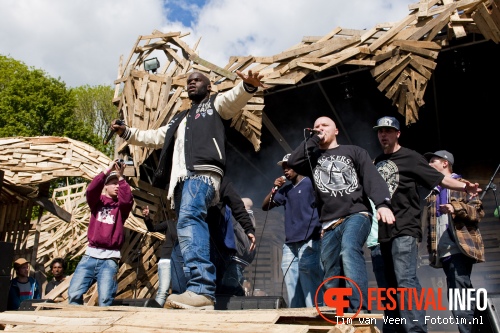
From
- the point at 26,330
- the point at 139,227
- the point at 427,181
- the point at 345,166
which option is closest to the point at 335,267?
the point at 345,166

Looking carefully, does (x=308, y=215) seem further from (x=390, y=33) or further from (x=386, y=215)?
(x=390, y=33)

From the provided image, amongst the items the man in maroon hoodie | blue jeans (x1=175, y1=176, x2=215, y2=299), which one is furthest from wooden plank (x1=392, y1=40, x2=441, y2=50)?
blue jeans (x1=175, y1=176, x2=215, y2=299)

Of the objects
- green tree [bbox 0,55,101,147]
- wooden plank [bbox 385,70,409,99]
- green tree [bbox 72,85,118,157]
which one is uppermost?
green tree [bbox 72,85,118,157]

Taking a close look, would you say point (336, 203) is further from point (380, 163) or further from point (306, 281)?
point (306, 281)

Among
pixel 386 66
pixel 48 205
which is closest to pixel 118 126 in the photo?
pixel 386 66

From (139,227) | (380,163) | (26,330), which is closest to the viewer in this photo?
(26,330)

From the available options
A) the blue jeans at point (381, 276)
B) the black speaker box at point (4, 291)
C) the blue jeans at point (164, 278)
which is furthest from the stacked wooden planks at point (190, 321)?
the blue jeans at point (164, 278)

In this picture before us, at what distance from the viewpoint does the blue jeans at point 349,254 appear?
3.77 m

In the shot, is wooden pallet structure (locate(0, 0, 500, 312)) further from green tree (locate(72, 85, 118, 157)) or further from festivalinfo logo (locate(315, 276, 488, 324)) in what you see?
green tree (locate(72, 85, 118, 157))

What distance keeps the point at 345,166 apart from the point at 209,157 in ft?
3.70

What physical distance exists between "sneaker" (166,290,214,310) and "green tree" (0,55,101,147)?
1010 inches

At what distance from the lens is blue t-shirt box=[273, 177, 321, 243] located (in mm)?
5258

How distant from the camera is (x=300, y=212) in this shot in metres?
5.41

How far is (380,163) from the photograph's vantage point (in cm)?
462
